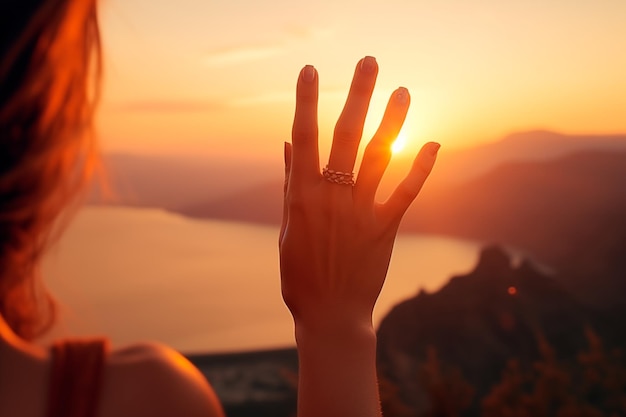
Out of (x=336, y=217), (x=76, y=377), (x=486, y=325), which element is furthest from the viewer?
(x=486, y=325)

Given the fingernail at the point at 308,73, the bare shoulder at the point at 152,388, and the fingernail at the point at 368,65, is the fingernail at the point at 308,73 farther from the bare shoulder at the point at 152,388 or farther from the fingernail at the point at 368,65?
the bare shoulder at the point at 152,388

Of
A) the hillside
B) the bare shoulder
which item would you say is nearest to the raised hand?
the bare shoulder

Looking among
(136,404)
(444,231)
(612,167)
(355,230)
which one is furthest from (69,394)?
(612,167)

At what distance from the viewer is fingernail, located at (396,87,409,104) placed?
0.98 metres

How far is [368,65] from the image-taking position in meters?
0.94

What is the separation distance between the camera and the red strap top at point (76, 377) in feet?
2.19

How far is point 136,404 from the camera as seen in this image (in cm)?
70

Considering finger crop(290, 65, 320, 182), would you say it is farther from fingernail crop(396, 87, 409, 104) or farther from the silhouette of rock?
the silhouette of rock

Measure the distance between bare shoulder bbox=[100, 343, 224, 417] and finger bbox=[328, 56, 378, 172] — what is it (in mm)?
376

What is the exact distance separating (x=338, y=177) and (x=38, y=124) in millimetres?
407

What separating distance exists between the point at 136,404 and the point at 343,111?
0.49 metres

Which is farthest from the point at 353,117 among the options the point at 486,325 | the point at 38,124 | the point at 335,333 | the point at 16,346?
the point at 486,325

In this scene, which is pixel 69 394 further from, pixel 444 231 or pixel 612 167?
pixel 612 167

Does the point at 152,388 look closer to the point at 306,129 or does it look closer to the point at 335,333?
the point at 335,333
